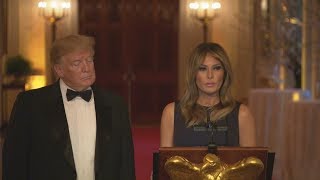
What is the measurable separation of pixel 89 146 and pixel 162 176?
0.53m

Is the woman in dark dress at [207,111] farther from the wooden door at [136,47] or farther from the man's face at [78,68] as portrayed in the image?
the wooden door at [136,47]

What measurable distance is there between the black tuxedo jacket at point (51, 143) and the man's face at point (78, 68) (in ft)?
0.44

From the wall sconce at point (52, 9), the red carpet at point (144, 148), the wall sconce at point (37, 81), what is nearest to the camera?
the red carpet at point (144, 148)

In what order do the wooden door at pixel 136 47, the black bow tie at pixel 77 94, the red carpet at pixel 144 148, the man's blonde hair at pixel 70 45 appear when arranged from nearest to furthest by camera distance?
1. the man's blonde hair at pixel 70 45
2. the black bow tie at pixel 77 94
3. the red carpet at pixel 144 148
4. the wooden door at pixel 136 47

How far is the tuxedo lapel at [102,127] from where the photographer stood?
3.12 metres

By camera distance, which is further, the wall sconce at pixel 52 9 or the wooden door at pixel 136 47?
the wooden door at pixel 136 47

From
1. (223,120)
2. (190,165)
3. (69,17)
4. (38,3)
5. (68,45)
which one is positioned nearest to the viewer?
(190,165)

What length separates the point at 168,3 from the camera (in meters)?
14.3

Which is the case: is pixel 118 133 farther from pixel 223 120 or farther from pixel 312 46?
pixel 312 46

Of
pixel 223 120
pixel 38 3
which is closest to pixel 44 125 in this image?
pixel 223 120

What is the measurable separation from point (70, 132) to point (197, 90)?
67 cm

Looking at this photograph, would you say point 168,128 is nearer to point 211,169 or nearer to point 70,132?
point 70,132

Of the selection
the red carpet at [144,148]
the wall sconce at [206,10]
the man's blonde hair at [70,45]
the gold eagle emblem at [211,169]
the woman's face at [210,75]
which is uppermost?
the wall sconce at [206,10]

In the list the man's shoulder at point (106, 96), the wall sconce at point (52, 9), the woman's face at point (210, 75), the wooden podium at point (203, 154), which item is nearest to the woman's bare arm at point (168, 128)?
Result: the woman's face at point (210, 75)
